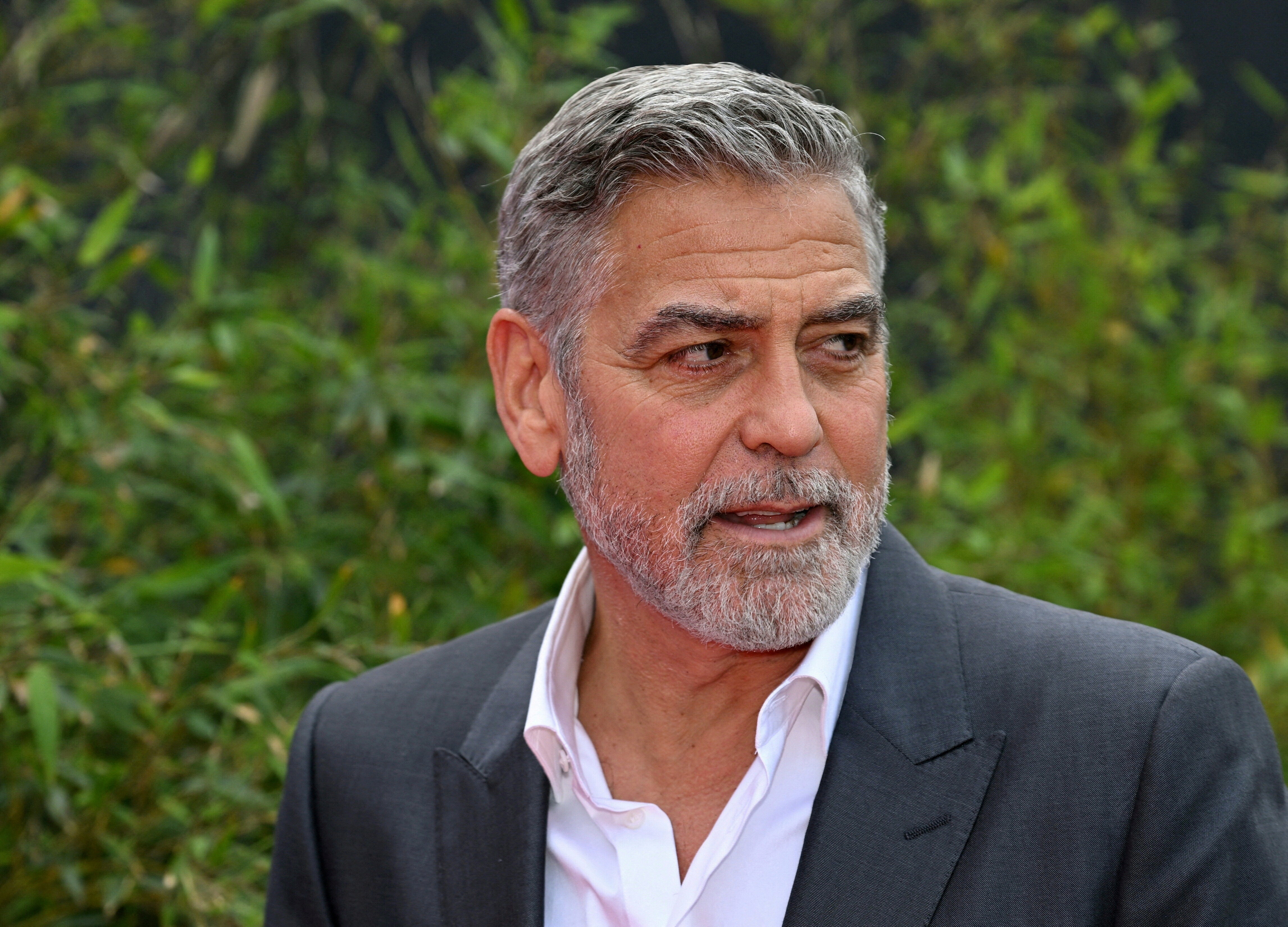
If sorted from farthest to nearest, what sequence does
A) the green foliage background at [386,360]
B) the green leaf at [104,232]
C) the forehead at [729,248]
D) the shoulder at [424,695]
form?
the green leaf at [104,232]
the green foliage background at [386,360]
the shoulder at [424,695]
the forehead at [729,248]

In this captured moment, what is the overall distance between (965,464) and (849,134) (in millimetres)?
1950

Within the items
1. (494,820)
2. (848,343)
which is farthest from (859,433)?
(494,820)

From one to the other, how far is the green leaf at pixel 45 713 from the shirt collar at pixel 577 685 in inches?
27.0

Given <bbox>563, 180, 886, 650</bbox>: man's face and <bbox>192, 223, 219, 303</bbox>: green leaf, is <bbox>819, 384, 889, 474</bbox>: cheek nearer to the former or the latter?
<bbox>563, 180, 886, 650</bbox>: man's face

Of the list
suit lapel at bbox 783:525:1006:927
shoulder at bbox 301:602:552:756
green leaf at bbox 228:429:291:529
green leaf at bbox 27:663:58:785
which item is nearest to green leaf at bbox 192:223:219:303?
green leaf at bbox 228:429:291:529

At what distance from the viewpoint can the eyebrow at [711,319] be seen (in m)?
1.50

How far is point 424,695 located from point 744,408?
2.08 ft

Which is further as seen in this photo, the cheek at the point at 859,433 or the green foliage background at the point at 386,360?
the green foliage background at the point at 386,360

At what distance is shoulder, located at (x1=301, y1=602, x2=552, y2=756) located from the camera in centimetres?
178

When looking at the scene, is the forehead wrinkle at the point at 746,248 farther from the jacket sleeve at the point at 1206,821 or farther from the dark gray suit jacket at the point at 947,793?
the jacket sleeve at the point at 1206,821

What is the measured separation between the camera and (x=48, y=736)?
188 centimetres

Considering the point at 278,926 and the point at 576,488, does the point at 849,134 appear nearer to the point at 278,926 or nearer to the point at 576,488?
the point at 576,488

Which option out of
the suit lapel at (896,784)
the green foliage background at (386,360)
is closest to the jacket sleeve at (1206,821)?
the suit lapel at (896,784)

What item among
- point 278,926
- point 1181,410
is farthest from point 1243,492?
point 278,926
